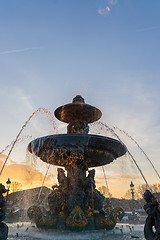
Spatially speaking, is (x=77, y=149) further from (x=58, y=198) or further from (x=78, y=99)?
(x=78, y=99)

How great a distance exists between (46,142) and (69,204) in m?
3.01

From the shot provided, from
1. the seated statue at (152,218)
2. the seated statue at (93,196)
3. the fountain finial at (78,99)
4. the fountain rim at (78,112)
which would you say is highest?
the fountain finial at (78,99)

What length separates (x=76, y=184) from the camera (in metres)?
9.88

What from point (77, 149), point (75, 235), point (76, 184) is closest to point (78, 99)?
point (77, 149)

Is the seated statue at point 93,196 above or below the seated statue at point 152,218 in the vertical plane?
above

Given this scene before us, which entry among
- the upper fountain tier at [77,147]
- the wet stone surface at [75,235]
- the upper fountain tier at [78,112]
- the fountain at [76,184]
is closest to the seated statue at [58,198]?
the fountain at [76,184]

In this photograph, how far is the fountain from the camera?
8.84 m

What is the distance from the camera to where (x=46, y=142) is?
30.2 ft

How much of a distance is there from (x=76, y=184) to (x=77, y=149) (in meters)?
Result: 1.94

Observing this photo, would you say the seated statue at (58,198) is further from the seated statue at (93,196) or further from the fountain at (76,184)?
the seated statue at (93,196)

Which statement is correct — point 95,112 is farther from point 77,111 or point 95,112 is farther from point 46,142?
point 46,142

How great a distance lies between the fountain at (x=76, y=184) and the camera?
8844 mm

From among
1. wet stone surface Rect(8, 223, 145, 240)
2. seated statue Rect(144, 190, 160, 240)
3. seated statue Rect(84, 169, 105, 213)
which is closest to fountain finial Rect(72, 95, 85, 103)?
seated statue Rect(84, 169, 105, 213)

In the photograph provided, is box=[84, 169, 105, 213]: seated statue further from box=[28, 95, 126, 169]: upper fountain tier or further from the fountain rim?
the fountain rim
